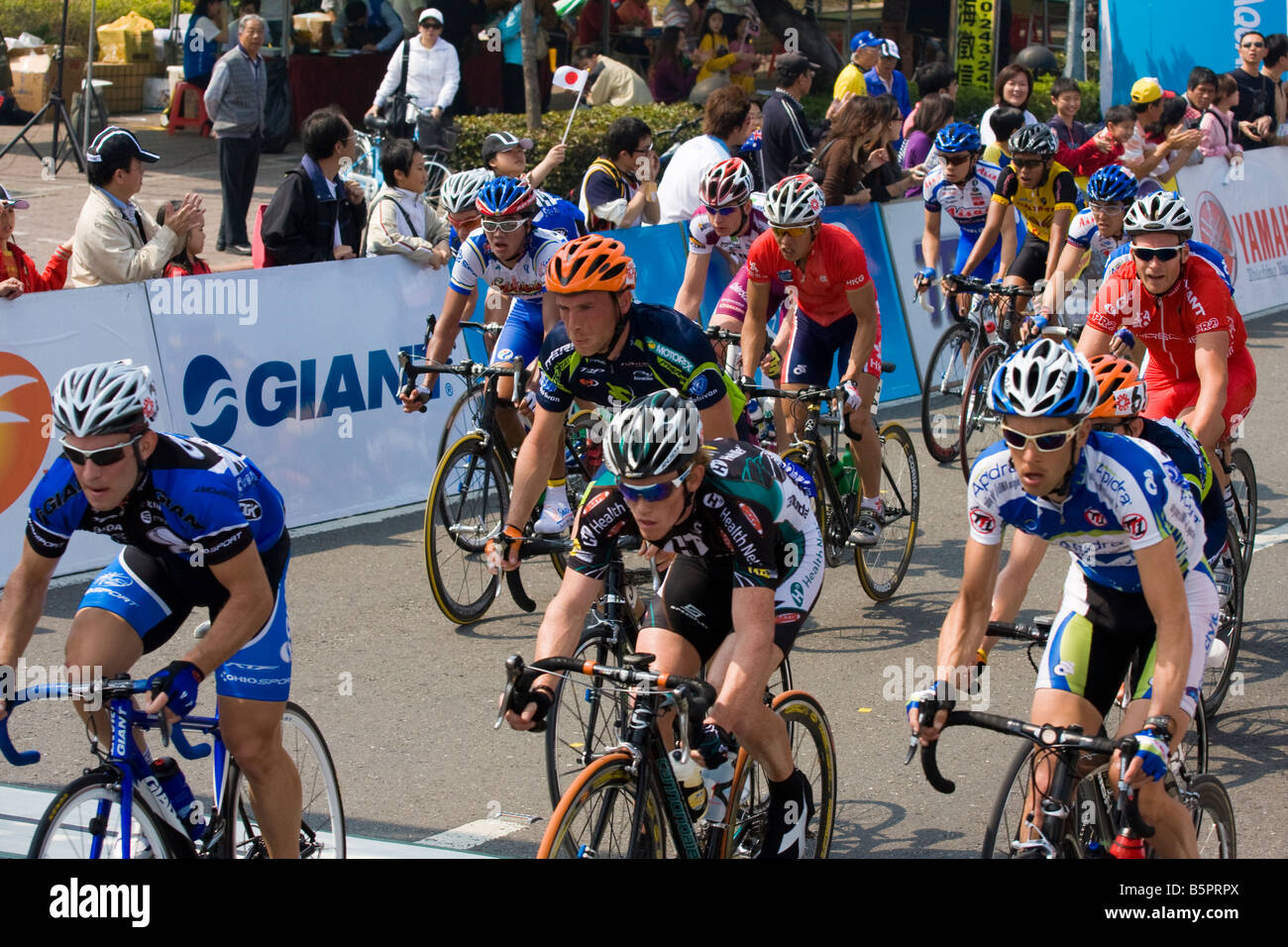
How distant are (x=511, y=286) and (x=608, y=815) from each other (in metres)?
4.83

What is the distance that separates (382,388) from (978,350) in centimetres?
434

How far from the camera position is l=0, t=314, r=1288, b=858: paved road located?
5.92 m

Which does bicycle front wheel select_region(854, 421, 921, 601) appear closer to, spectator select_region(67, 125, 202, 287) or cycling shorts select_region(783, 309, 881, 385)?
cycling shorts select_region(783, 309, 881, 385)

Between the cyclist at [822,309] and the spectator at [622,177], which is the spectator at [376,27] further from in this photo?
the cyclist at [822,309]

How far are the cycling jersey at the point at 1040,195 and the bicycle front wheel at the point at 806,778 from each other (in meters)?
6.94

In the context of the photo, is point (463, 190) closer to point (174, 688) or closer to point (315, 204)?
point (315, 204)

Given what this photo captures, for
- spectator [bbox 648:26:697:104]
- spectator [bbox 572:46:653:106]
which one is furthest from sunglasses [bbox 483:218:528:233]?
spectator [bbox 648:26:697:104]

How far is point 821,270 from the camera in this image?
850cm

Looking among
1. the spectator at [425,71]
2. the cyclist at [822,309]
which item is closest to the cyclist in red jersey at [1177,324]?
the cyclist at [822,309]

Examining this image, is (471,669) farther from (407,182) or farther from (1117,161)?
(1117,161)

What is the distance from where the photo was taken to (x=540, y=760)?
6.46 m

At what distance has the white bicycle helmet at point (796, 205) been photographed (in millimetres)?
8148

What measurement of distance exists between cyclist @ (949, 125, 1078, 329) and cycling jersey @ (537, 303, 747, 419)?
17.7 ft

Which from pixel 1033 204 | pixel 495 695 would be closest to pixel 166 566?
pixel 495 695
